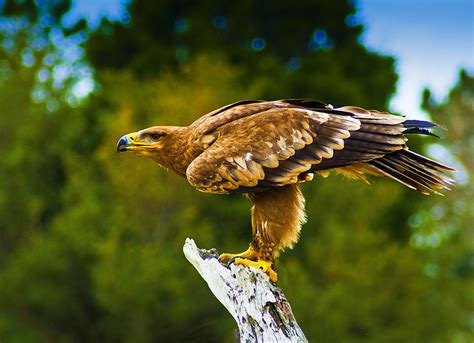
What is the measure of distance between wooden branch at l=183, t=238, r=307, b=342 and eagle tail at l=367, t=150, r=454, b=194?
1.17 m

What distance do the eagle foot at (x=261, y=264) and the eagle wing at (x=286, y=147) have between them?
1.66 ft

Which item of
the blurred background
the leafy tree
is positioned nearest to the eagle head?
the blurred background

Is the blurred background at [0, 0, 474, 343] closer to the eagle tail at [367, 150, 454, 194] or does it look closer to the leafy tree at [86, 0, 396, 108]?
the leafy tree at [86, 0, 396, 108]

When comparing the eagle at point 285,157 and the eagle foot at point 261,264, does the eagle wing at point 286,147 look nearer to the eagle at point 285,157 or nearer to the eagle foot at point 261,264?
the eagle at point 285,157

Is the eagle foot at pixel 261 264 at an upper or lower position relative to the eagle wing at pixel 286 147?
lower

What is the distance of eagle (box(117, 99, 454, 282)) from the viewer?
20.5 feet

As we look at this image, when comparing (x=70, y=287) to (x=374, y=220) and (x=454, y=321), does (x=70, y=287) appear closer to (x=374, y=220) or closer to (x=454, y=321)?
(x=374, y=220)

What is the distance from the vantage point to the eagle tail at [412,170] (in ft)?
20.6

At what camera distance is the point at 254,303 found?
19.6ft

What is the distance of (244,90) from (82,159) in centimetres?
474

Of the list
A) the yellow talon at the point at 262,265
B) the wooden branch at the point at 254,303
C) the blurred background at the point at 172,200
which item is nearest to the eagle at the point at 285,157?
the yellow talon at the point at 262,265

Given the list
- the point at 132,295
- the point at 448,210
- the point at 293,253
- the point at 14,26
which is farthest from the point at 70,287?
the point at 448,210

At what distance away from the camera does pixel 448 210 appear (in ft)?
101

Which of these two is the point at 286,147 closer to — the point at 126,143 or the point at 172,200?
the point at 126,143
